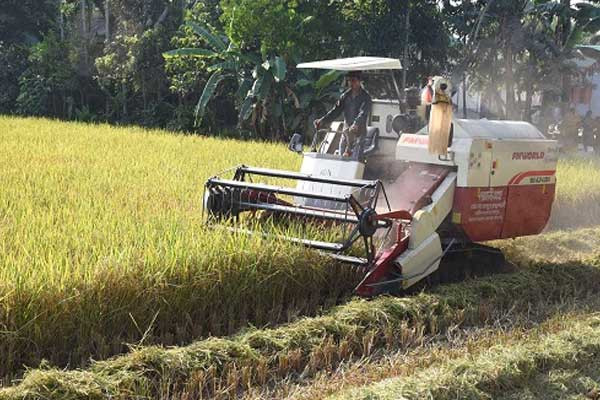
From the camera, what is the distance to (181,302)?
15.0 feet

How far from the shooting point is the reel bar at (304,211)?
5.24 m

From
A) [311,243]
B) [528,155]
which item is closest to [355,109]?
[528,155]

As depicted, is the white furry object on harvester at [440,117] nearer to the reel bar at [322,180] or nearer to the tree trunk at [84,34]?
the reel bar at [322,180]

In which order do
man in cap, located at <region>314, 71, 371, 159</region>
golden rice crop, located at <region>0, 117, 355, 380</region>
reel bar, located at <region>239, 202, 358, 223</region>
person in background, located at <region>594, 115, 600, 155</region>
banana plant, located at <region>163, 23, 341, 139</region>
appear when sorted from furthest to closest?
1. person in background, located at <region>594, 115, 600, 155</region>
2. banana plant, located at <region>163, 23, 341, 139</region>
3. man in cap, located at <region>314, 71, 371, 159</region>
4. reel bar, located at <region>239, 202, 358, 223</region>
5. golden rice crop, located at <region>0, 117, 355, 380</region>

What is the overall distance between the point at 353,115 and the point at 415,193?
1058 mm

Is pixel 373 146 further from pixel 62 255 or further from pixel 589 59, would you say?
pixel 589 59

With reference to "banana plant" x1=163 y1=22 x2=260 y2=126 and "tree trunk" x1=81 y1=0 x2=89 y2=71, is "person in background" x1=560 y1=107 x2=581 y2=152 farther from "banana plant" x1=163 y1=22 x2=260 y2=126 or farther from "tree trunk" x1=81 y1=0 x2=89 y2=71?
"tree trunk" x1=81 y1=0 x2=89 y2=71

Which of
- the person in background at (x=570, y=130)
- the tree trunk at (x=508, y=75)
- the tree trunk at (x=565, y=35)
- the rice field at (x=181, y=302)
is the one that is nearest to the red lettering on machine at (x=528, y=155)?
the rice field at (x=181, y=302)

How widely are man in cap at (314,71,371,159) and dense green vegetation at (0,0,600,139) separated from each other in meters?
9.90

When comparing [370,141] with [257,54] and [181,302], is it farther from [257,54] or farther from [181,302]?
[257,54]

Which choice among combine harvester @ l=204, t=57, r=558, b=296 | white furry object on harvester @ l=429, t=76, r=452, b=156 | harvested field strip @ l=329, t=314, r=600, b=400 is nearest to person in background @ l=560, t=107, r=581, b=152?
combine harvester @ l=204, t=57, r=558, b=296

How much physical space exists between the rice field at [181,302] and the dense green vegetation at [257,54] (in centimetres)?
1105

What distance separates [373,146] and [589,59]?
2275 cm

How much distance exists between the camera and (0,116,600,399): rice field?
371 cm
